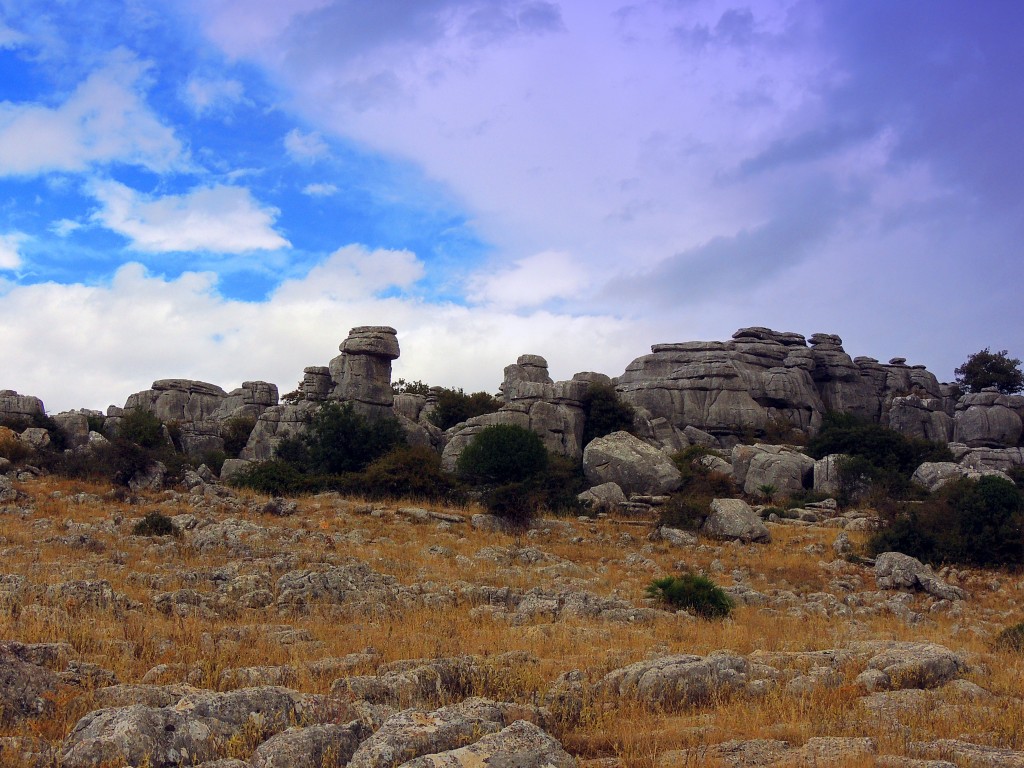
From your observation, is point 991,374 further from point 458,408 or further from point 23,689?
point 23,689

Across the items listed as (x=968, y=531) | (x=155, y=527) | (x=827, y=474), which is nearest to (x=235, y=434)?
(x=155, y=527)

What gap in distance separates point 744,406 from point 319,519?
33.6 m

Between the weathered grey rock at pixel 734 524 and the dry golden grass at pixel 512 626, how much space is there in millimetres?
748

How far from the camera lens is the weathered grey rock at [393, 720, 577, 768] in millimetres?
4676

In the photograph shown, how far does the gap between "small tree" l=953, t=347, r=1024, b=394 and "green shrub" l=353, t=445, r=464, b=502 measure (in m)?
48.4

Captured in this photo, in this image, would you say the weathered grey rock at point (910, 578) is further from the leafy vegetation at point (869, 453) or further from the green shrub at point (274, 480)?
the green shrub at point (274, 480)

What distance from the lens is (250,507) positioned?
75.5ft

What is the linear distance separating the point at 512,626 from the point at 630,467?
2248cm

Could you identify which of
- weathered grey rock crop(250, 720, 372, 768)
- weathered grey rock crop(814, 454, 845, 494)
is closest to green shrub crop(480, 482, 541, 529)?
weathered grey rock crop(814, 454, 845, 494)

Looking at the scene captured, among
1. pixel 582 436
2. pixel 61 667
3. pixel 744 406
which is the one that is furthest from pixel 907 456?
pixel 61 667

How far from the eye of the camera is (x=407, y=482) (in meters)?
27.4

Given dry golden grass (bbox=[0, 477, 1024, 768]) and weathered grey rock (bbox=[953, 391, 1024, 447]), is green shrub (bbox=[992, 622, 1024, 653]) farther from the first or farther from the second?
weathered grey rock (bbox=[953, 391, 1024, 447])

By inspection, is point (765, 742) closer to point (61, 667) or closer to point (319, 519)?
point (61, 667)

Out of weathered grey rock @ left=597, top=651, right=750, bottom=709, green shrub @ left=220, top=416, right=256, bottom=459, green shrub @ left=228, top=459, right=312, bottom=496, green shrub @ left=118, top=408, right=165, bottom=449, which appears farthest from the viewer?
green shrub @ left=220, top=416, right=256, bottom=459
